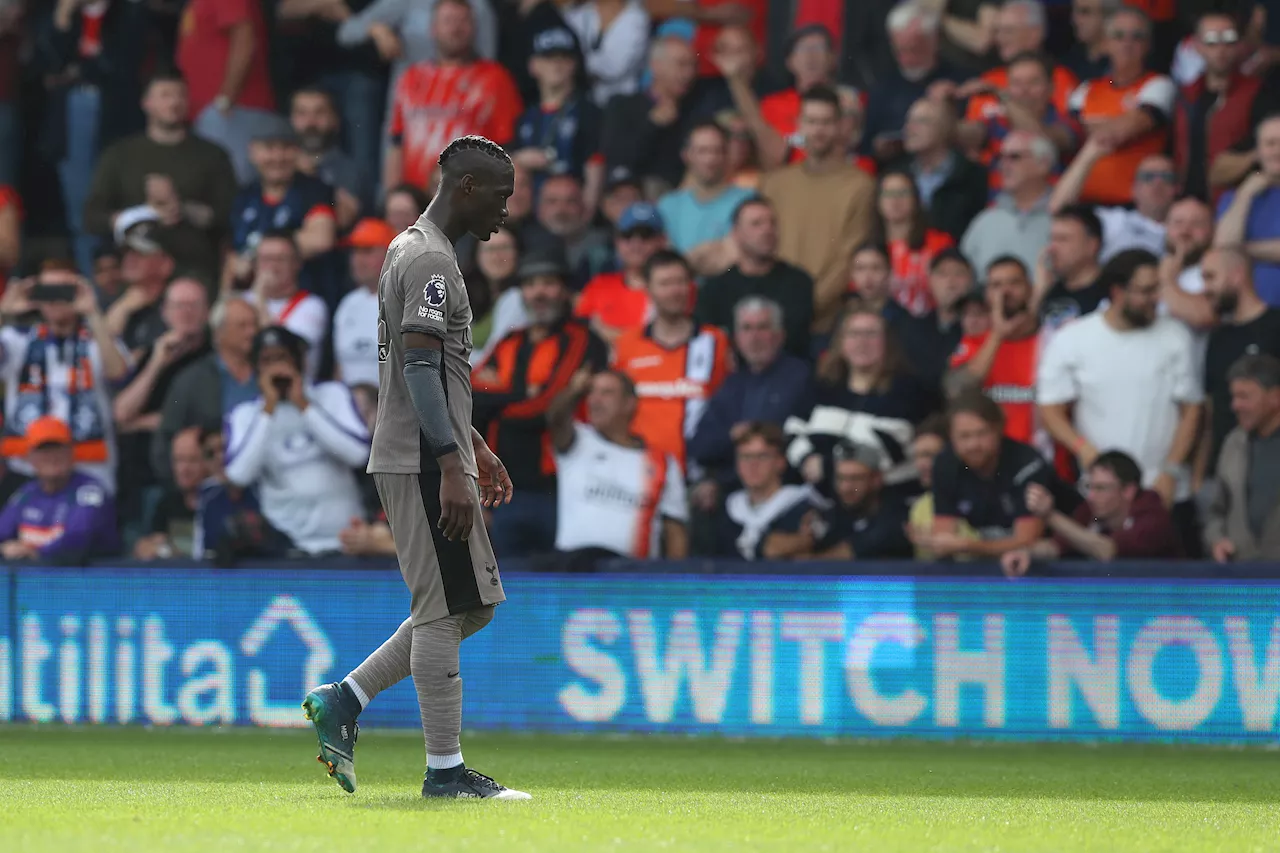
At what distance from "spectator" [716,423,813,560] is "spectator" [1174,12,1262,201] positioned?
10.2 ft

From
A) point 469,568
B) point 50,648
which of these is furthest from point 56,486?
point 469,568

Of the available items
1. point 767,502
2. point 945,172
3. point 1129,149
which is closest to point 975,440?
point 767,502

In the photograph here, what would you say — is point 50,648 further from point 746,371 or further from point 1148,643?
point 1148,643

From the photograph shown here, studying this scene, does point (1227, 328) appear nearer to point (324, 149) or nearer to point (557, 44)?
point (557, 44)

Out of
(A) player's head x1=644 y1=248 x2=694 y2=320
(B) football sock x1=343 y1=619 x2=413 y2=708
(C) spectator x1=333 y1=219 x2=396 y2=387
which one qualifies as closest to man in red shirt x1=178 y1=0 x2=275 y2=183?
(C) spectator x1=333 y1=219 x2=396 y2=387

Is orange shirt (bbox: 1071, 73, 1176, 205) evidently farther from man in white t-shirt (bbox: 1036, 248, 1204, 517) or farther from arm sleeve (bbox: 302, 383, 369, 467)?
arm sleeve (bbox: 302, 383, 369, 467)

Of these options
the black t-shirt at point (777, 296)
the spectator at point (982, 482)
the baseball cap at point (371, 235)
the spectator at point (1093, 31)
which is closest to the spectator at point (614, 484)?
the black t-shirt at point (777, 296)

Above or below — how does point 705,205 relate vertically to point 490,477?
above

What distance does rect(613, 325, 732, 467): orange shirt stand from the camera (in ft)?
38.3

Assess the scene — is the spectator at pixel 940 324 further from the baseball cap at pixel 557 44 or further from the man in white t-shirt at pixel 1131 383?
the baseball cap at pixel 557 44

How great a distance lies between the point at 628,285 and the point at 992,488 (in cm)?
308

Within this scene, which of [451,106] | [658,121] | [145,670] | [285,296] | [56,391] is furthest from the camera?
[451,106]

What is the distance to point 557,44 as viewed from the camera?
1350cm

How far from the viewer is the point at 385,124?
14.3 meters
